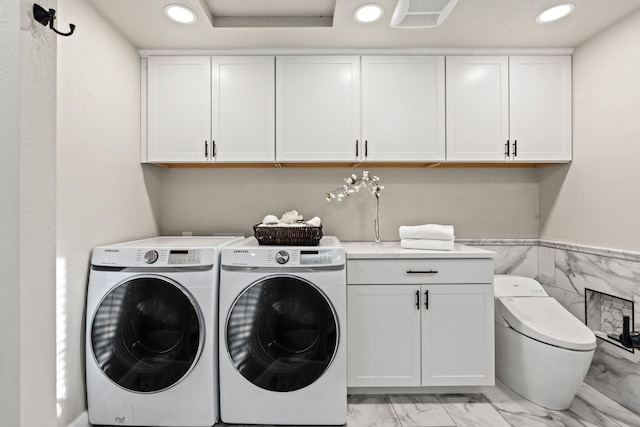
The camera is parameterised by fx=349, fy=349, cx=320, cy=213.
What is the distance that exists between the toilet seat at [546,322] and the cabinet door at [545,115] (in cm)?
98

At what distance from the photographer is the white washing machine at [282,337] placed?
6.15ft

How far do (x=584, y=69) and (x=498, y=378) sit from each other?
2155 mm

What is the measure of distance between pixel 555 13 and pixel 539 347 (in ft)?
6.29

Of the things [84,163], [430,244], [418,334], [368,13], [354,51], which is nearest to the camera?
[84,163]

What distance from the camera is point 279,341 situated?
6.15ft

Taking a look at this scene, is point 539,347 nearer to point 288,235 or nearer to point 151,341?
point 288,235

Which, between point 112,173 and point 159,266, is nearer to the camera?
point 159,266

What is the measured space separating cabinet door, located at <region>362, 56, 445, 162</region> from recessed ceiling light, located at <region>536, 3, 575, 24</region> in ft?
1.95

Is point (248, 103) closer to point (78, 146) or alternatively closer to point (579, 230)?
point (78, 146)

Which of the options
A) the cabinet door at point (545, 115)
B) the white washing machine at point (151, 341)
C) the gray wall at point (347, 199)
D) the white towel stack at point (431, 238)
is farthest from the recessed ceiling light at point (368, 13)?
the white washing machine at point (151, 341)

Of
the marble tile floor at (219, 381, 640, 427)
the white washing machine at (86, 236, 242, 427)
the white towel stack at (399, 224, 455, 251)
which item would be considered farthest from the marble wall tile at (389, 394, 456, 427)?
A: the white washing machine at (86, 236, 242, 427)

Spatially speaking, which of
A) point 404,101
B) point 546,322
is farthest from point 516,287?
point 404,101

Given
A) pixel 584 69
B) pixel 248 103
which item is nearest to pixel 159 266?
pixel 248 103

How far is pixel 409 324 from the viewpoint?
2096 millimetres
